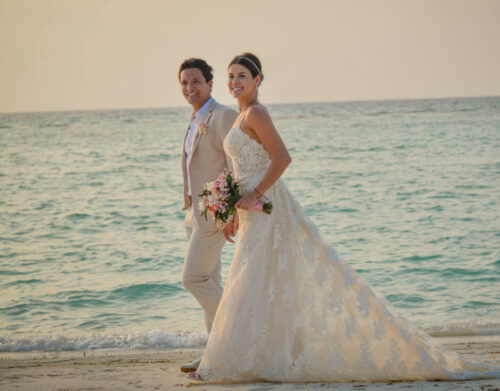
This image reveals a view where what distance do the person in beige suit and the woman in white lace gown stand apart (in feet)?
1.24

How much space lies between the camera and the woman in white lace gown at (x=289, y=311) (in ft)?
13.6

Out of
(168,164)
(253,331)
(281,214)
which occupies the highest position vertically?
(281,214)

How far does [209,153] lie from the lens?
4.76 m

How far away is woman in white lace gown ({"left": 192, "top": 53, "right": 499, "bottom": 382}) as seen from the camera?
416 cm

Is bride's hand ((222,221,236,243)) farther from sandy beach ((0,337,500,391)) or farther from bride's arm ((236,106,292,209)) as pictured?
sandy beach ((0,337,500,391))

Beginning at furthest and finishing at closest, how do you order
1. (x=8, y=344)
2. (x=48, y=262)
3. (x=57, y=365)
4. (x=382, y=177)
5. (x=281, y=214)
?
(x=382, y=177), (x=48, y=262), (x=8, y=344), (x=57, y=365), (x=281, y=214)

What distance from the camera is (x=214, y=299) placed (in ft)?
15.6

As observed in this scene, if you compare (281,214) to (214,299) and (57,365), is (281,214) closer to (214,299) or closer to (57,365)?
(214,299)

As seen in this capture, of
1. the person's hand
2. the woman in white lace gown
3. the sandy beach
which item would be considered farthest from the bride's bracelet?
the sandy beach

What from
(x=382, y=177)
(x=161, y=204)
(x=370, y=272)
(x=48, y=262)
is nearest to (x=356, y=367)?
(x=370, y=272)

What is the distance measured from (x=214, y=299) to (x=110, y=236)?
8.59 meters

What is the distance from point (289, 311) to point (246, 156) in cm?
99

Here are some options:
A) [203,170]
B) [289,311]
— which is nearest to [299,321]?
[289,311]

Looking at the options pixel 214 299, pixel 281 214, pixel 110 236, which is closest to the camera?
pixel 281 214
